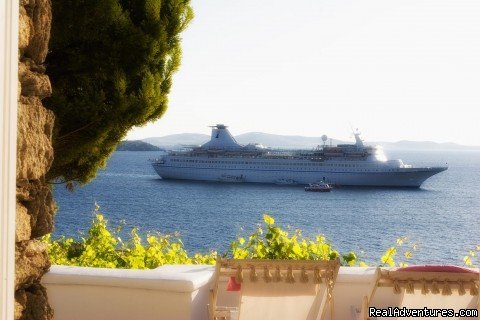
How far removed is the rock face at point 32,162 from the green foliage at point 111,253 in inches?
84.1

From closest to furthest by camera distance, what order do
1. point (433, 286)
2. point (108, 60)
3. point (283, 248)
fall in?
point (433, 286) → point (283, 248) → point (108, 60)

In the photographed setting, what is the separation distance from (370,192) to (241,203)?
953 cm

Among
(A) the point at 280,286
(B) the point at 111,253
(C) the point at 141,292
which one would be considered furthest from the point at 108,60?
(A) the point at 280,286

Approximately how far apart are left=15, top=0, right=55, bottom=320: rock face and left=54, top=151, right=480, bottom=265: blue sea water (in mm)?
30094

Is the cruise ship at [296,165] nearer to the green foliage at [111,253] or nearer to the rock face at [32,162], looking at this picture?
the green foliage at [111,253]

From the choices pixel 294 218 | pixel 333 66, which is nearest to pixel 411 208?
pixel 294 218

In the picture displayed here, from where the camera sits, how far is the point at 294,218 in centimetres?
4038

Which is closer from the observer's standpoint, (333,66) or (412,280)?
(412,280)

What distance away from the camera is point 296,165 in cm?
4828

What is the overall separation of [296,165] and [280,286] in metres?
46.5

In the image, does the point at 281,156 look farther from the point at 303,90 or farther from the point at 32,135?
the point at 32,135

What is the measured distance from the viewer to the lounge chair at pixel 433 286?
71.3 inches

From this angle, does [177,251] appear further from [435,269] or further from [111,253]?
[435,269]

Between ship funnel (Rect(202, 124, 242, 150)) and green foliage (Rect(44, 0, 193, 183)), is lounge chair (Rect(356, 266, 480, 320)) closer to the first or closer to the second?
green foliage (Rect(44, 0, 193, 183))
